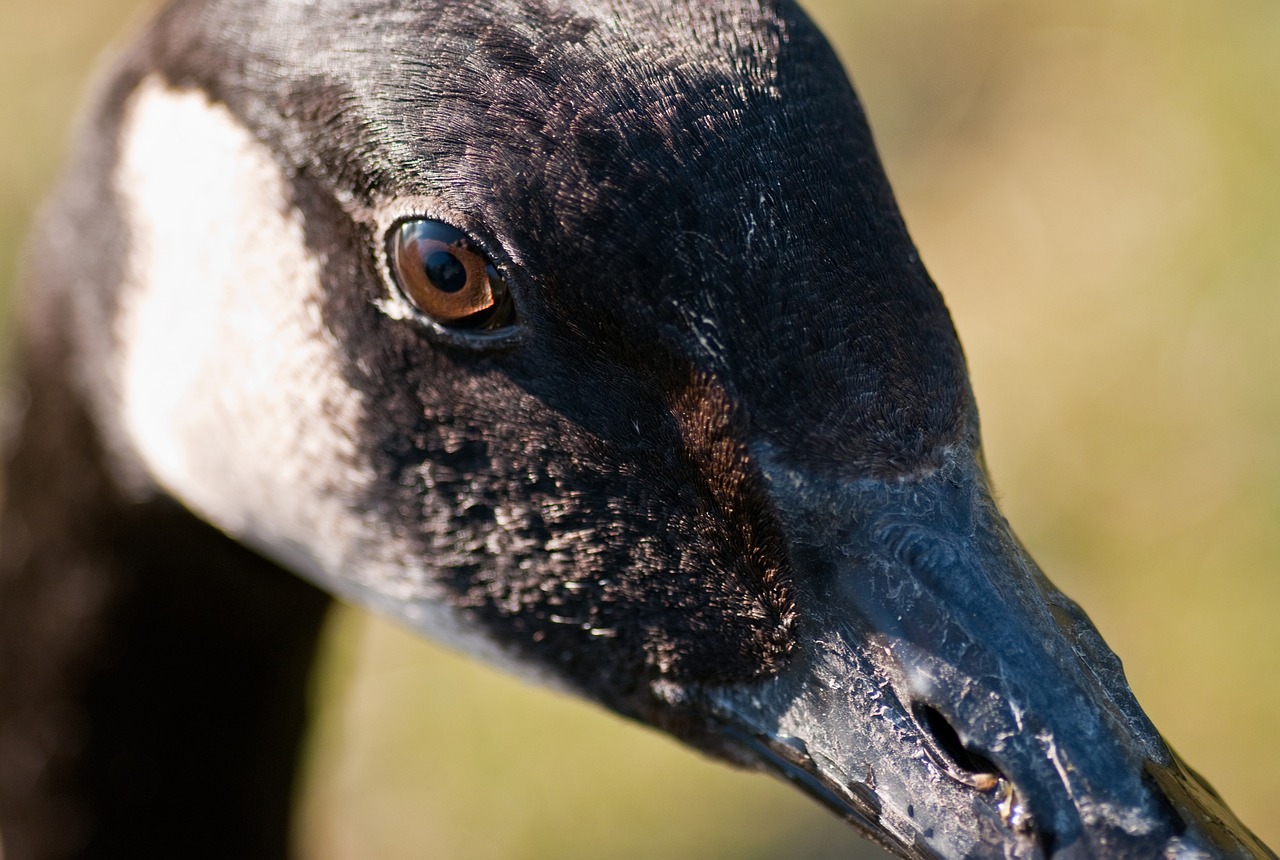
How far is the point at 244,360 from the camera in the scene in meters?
2.22

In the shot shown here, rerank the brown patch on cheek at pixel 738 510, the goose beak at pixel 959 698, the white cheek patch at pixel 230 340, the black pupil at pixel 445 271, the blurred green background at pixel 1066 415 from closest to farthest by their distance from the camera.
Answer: the goose beak at pixel 959 698
the brown patch on cheek at pixel 738 510
the black pupil at pixel 445 271
the white cheek patch at pixel 230 340
the blurred green background at pixel 1066 415

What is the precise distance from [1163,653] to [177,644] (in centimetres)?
338

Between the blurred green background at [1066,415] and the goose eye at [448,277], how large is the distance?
225 cm

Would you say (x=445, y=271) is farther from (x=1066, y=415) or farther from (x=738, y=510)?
(x=1066, y=415)

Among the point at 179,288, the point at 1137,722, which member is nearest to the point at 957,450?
the point at 1137,722

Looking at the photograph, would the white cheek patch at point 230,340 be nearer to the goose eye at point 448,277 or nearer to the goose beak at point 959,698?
the goose eye at point 448,277

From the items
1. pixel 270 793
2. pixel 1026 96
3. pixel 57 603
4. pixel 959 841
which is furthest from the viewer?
pixel 1026 96

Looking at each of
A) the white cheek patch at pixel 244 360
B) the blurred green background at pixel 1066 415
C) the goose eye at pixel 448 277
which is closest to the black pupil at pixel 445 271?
the goose eye at pixel 448 277

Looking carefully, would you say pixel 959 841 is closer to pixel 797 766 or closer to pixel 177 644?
pixel 797 766

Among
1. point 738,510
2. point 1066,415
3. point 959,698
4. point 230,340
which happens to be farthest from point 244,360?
point 1066,415

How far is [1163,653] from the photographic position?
14.5 feet

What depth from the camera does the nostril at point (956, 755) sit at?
5.02 feet

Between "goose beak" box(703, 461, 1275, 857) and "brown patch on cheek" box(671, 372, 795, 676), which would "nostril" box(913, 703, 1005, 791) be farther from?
"brown patch on cheek" box(671, 372, 795, 676)

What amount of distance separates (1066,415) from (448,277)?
12.3 ft
